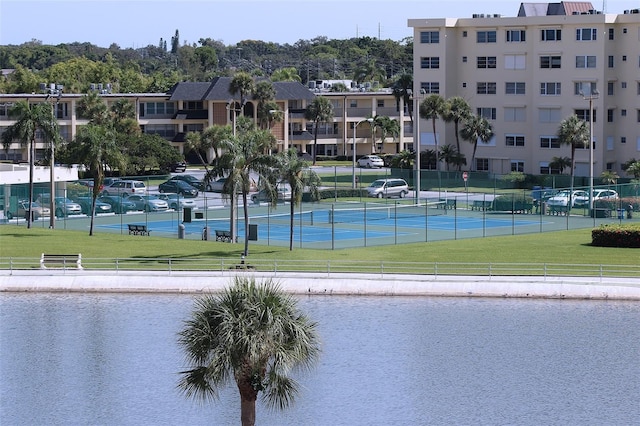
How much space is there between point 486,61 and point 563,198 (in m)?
32.2

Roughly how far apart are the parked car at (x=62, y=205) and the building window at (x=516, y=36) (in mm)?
47140

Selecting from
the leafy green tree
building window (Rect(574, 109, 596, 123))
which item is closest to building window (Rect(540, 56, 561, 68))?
building window (Rect(574, 109, 596, 123))

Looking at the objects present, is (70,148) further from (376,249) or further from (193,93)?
(376,249)

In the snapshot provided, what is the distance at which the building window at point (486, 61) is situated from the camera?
117 metres

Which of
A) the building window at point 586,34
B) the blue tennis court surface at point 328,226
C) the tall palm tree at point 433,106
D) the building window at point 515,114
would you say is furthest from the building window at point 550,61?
the blue tennis court surface at point 328,226

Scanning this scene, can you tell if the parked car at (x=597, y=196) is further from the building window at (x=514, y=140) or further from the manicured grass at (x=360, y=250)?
the building window at (x=514, y=140)

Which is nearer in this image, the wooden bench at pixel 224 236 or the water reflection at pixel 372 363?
the water reflection at pixel 372 363

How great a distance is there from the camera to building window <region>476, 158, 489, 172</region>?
118 m

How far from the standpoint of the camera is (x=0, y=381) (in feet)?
139

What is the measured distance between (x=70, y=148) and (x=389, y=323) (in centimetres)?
6688

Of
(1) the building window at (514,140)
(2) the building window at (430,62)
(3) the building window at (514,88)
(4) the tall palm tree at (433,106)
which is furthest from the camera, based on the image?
(2) the building window at (430,62)

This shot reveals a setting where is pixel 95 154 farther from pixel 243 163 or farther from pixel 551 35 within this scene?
pixel 551 35

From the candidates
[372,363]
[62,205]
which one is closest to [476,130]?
[62,205]

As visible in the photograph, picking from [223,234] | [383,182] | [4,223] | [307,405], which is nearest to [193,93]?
[383,182]
